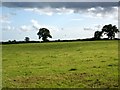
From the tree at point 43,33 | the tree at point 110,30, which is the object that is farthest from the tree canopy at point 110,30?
the tree at point 43,33

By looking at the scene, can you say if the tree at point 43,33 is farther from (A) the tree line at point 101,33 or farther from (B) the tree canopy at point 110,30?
(B) the tree canopy at point 110,30

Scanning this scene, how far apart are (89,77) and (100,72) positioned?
2.69 meters

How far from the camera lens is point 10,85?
2027cm

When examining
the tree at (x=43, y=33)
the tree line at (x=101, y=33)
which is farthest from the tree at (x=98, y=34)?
the tree at (x=43, y=33)

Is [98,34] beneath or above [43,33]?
beneath

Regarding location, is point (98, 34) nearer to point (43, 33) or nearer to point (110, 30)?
point (110, 30)

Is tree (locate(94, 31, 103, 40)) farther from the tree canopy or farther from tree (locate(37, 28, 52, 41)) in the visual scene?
tree (locate(37, 28, 52, 41))

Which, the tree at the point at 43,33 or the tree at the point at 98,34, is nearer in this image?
the tree at the point at 43,33

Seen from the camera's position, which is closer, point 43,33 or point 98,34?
point 43,33

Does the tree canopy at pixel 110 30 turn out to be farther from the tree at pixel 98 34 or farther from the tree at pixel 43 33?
the tree at pixel 43 33

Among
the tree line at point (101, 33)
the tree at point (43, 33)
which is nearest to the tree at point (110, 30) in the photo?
the tree line at point (101, 33)

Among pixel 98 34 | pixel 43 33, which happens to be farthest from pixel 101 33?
pixel 43 33

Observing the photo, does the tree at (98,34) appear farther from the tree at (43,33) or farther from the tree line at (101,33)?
the tree at (43,33)

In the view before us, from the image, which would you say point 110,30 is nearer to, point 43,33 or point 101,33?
point 101,33
